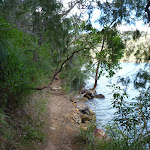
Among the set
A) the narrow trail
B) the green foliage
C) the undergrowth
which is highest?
the green foliage

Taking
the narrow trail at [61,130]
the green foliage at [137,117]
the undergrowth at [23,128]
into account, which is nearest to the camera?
the green foliage at [137,117]

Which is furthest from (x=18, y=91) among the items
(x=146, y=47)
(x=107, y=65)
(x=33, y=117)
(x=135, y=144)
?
(x=146, y=47)

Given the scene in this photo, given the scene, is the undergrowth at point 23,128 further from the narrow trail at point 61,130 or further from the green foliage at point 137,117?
the green foliage at point 137,117

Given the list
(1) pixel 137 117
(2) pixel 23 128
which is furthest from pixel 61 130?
(1) pixel 137 117

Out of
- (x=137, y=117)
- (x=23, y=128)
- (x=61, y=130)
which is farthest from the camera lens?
(x=61, y=130)

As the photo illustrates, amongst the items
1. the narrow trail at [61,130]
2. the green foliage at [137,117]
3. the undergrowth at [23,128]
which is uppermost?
the green foliage at [137,117]

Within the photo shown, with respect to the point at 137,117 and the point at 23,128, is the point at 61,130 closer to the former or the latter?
the point at 23,128

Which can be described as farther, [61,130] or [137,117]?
[61,130]

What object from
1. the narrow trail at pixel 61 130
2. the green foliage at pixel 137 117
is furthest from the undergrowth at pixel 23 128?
the green foliage at pixel 137 117

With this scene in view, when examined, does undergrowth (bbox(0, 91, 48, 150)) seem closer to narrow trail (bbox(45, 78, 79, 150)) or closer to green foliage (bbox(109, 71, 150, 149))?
narrow trail (bbox(45, 78, 79, 150))

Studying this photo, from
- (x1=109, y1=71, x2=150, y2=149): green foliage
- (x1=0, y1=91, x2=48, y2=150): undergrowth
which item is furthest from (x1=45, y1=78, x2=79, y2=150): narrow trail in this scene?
(x1=109, y1=71, x2=150, y2=149): green foliage

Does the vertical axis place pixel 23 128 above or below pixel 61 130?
above

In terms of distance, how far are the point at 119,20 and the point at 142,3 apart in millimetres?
693

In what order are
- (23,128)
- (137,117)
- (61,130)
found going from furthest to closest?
(61,130) < (23,128) < (137,117)
